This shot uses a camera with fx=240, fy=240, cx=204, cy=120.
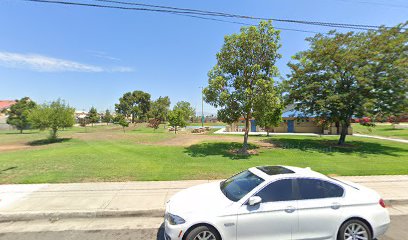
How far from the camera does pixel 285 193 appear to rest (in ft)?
14.6

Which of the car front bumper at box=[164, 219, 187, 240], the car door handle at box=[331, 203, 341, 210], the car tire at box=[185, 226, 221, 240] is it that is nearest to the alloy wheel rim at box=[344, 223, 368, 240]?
the car door handle at box=[331, 203, 341, 210]

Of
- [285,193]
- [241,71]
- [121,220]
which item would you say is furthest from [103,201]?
[241,71]

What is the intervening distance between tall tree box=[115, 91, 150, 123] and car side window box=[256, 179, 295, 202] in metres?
77.8

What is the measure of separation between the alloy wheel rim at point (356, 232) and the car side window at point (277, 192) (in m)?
1.23

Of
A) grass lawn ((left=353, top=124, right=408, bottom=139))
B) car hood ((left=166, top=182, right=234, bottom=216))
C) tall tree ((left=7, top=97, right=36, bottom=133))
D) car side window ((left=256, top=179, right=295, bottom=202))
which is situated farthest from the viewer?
tall tree ((left=7, top=97, right=36, bottom=133))

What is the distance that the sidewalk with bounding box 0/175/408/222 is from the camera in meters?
6.12

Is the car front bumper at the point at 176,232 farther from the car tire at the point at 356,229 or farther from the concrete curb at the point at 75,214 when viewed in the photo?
the car tire at the point at 356,229

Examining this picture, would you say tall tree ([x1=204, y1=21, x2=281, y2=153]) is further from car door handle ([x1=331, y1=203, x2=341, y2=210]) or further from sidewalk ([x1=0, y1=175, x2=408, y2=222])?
car door handle ([x1=331, y1=203, x2=341, y2=210])

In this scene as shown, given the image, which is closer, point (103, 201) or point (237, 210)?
point (237, 210)

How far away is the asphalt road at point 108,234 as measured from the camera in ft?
16.4

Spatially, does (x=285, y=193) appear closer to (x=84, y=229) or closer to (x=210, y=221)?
(x=210, y=221)

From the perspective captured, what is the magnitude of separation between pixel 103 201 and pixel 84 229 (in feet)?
4.66

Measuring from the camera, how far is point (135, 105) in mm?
82812

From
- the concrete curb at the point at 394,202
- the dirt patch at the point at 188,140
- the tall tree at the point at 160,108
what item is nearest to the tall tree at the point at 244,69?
the dirt patch at the point at 188,140
